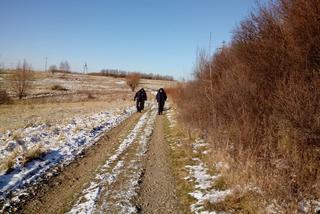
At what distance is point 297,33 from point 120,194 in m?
5.36

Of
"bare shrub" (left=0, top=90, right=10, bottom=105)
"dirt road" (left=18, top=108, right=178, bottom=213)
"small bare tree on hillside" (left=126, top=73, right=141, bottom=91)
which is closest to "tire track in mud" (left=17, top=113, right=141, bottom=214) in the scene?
"dirt road" (left=18, top=108, right=178, bottom=213)

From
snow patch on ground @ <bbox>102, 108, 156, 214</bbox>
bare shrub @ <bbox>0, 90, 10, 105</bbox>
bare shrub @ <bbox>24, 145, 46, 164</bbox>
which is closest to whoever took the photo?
snow patch on ground @ <bbox>102, 108, 156, 214</bbox>

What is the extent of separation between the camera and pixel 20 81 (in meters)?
47.5

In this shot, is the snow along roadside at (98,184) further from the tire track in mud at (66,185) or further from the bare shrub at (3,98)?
the bare shrub at (3,98)

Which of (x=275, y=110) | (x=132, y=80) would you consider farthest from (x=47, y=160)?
(x=132, y=80)

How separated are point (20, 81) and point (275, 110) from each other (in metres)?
46.9

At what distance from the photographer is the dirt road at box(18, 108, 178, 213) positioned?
596 centimetres

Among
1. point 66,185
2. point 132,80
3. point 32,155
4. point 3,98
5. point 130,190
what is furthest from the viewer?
point 132,80

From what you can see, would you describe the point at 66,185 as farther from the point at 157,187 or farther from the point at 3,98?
the point at 3,98

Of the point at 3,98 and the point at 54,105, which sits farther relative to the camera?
the point at 3,98

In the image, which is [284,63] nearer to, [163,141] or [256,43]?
[256,43]

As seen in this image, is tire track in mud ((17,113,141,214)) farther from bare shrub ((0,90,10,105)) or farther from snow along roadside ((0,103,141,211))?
bare shrub ((0,90,10,105))

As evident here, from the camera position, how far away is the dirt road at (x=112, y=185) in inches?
235

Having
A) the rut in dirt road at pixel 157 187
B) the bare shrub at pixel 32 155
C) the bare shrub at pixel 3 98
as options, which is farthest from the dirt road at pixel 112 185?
the bare shrub at pixel 3 98
